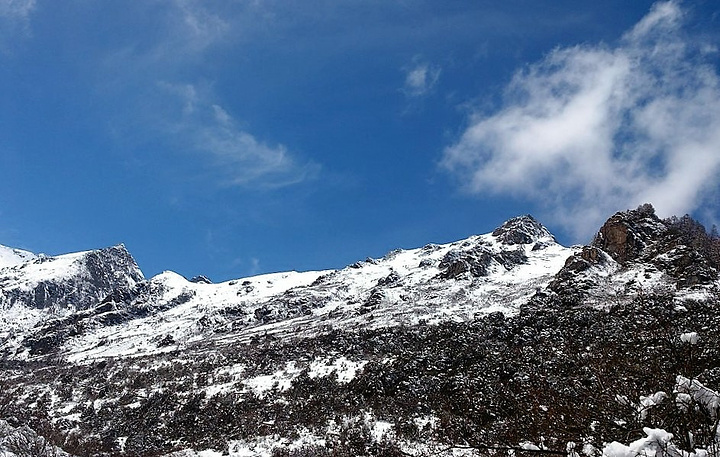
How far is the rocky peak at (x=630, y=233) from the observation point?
157 ft

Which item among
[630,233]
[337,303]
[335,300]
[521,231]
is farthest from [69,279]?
[630,233]

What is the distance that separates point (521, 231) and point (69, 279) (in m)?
97.1

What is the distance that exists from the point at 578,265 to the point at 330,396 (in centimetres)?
2944

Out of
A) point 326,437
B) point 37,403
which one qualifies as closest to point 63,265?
point 37,403

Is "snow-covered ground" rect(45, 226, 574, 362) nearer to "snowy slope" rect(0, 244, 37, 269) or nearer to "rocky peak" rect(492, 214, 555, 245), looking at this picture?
"rocky peak" rect(492, 214, 555, 245)

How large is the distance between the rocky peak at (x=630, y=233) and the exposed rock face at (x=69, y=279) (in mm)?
86534

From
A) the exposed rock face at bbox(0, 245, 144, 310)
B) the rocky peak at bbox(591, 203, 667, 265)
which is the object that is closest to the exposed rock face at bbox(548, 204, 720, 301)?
the rocky peak at bbox(591, 203, 667, 265)

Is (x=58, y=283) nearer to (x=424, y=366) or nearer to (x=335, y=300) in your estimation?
(x=335, y=300)

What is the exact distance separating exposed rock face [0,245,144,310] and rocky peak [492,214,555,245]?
245 ft

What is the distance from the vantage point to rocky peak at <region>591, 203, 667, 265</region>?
1886 inches

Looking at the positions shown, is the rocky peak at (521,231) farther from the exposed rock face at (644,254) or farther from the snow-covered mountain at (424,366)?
the exposed rock face at (644,254)

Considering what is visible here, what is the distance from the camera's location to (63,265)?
112 metres

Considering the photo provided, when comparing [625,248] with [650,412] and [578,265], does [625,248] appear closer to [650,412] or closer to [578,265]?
[578,265]

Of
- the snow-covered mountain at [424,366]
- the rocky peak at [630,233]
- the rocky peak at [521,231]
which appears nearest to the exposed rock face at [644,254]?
the rocky peak at [630,233]
